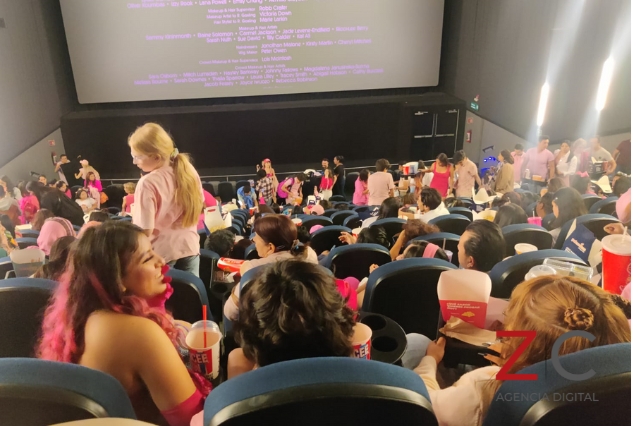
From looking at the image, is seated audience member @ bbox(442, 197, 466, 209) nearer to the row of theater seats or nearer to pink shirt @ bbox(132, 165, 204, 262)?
pink shirt @ bbox(132, 165, 204, 262)

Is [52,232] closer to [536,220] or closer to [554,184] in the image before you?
[536,220]

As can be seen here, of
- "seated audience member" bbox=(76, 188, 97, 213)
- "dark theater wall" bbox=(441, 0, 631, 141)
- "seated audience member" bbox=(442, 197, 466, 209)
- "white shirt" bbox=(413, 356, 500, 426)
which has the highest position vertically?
"dark theater wall" bbox=(441, 0, 631, 141)

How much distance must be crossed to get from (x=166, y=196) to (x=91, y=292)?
861 millimetres

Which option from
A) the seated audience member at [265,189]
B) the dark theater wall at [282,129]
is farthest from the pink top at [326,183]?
the seated audience member at [265,189]

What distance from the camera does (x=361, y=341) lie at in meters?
1.29

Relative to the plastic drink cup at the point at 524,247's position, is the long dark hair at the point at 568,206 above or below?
above

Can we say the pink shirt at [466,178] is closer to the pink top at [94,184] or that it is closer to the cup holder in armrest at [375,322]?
the cup holder in armrest at [375,322]

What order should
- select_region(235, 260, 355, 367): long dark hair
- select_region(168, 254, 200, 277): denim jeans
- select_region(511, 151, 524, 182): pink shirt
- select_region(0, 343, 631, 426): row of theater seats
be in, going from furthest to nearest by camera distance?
select_region(511, 151, 524, 182): pink shirt < select_region(168, 254, 200, 277): denim jeans < select_region(235, 260, 355, 367): long dark hair < select_region(0, 343, 631, 426): row of theater seats

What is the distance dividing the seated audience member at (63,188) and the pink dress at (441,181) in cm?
279

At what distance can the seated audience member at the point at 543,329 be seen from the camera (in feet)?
3.84

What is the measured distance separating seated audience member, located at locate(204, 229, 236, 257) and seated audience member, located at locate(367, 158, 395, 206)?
1404 millimetres

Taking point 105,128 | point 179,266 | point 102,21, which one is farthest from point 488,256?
point 102,21

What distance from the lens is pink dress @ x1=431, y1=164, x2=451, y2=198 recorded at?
3.56 m

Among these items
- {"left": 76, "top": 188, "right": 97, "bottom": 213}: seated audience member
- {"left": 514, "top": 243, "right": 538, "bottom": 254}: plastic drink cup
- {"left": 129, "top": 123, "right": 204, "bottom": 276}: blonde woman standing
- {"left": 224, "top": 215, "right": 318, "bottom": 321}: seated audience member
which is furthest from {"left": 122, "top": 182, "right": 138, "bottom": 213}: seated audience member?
{"left": 514, "top": 243, "right": 538, "bottom": 254}: plastic drink cup
